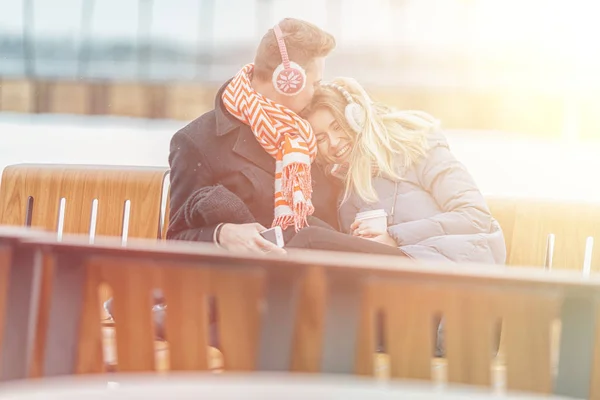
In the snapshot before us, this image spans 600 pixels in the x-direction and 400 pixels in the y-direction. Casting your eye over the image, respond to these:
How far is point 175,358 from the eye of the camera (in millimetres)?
1153

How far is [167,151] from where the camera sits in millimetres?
2398

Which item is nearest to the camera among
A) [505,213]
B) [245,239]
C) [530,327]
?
[530,327]

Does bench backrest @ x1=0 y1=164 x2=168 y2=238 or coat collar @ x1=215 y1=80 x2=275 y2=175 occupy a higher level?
coat collar @ x1=215 y1=80 x2=275 y2=175

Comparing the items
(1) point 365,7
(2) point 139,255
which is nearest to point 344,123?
(1) point 365,7

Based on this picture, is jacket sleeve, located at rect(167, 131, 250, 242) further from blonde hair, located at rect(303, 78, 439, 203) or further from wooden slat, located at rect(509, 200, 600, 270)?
wooden slat, located at rect(509, 200, 600, 270)

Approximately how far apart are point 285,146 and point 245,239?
0.27 m

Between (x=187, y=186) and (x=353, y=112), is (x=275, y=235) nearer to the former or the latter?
(x=187, y=186)

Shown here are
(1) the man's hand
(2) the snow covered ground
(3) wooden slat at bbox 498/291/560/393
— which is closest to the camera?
(3) wooden slat at bbox 498/291/560/393

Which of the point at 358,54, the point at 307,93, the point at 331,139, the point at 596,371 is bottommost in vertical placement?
the point at 596,371

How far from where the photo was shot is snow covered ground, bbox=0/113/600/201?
2.25 metres

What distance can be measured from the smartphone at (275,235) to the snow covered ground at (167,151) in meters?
0.46

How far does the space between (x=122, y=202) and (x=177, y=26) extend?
555mm

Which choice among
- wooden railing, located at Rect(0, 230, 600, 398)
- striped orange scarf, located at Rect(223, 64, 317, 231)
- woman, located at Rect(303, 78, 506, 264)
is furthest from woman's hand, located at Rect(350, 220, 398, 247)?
wooden railing, located at Rect(0, 230, 600, 398)

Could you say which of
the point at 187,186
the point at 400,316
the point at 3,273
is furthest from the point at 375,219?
the point at 3,273
